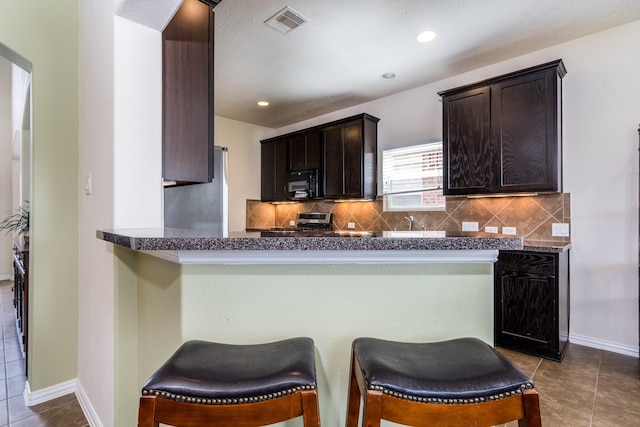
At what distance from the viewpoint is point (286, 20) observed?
2.67 metres

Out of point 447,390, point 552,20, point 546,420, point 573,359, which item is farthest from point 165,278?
point 552,20

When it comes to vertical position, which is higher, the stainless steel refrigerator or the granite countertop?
the stainless steel refrigerator

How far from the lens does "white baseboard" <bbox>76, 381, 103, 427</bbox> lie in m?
1.80

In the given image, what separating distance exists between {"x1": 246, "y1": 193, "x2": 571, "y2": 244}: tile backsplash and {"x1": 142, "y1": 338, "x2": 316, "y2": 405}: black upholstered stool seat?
2.90m

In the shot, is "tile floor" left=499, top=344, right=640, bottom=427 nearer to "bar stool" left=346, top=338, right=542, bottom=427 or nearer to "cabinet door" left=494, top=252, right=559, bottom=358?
"cabinet door" left=494, top=252, right=559, bottom=358

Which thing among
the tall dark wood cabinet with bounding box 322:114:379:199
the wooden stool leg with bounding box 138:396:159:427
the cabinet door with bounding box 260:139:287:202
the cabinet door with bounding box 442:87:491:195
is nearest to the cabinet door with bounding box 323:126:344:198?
the tall dark wood cabinet with bounding box 322:114:379:199

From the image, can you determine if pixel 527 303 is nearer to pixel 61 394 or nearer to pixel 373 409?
pixel 373 409

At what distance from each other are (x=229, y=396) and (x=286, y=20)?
2.73 meters

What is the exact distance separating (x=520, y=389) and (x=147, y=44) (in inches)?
80.3

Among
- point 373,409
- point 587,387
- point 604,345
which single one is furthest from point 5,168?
point 604,345

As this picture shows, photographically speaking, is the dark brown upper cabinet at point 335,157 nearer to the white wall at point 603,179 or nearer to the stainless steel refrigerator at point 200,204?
the stainless steel refrigerator at point 200,204

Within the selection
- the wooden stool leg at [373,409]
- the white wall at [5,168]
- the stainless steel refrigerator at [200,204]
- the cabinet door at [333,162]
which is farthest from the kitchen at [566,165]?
the white wall at [5,168]

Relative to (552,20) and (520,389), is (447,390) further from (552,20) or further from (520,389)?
(552,20)

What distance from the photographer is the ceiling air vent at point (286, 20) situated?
257cm
